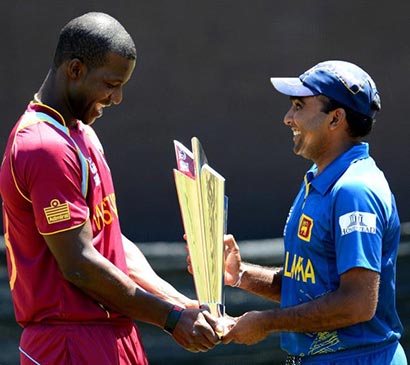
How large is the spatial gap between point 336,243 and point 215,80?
12.2 ft

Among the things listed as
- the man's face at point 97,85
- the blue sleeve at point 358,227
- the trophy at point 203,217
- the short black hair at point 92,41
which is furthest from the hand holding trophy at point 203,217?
the blue sleeve at point 358,227

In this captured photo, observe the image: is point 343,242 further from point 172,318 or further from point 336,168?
point 172,318

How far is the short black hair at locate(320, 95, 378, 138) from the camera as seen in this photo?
3.96 meters

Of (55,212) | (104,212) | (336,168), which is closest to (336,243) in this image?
(336,168)

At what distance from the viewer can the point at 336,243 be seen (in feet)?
12.3

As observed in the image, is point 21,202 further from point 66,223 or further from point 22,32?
point 22,32

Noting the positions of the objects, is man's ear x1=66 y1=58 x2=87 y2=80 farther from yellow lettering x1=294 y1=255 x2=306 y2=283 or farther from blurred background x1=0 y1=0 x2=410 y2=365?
blurred background x1=0 y1=0 x2=410 y2=365

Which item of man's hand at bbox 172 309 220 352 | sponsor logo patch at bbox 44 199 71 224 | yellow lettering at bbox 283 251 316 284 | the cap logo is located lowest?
man's hand at bbox 172 309 220 352

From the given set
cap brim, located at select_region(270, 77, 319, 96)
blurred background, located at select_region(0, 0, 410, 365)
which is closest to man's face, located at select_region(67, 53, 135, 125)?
cap brim, located at select_region(270, 77, 319, 96)

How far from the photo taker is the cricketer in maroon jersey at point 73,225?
386cm

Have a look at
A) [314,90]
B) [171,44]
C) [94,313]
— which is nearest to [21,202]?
[94,313]

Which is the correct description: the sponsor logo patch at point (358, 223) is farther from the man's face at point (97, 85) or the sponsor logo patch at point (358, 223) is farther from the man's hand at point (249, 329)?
the man's face at point (97, 85)

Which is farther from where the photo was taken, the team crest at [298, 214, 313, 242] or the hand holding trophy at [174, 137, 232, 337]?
the hand holding trophy at [174, 137, 232, 337]

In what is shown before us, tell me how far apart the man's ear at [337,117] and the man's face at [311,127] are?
0.05 feet
